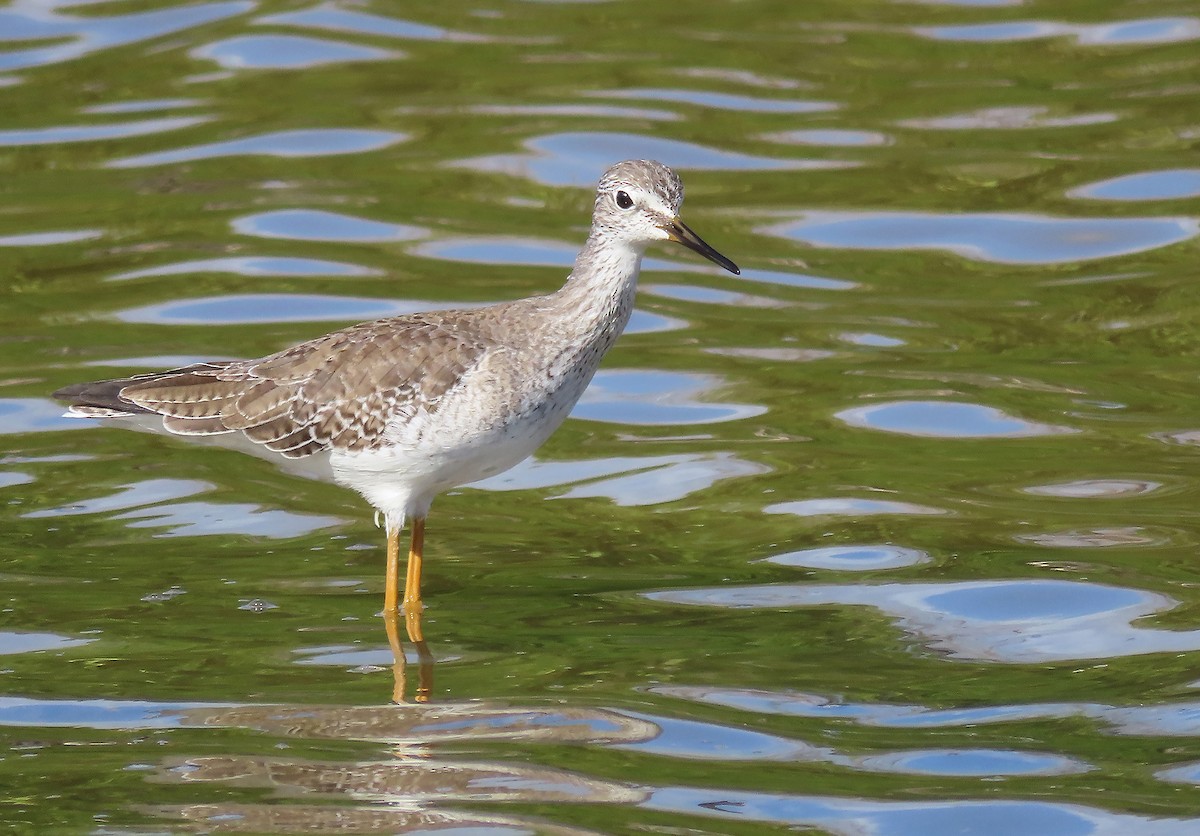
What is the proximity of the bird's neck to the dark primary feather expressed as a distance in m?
0.49

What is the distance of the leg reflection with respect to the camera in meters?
9.43

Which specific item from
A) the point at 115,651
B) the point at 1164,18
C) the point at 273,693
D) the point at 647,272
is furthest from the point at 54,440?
the point at 1164,18

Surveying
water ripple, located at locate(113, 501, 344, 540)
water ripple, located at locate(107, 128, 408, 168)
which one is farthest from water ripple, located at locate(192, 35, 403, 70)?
water ripple, located at locate(113, 501, 344, 540)

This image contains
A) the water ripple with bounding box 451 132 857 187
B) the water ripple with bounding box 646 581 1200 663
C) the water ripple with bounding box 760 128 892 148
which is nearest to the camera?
the water ripple with bounding box 646 581 1200 663

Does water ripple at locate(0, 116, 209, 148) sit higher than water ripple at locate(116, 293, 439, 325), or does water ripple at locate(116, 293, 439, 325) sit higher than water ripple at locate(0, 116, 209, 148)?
water ripple at locate(0, 116, 209, 148)

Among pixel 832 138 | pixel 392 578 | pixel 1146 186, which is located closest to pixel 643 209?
pixel 392 578

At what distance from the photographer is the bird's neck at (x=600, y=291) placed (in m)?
10.8

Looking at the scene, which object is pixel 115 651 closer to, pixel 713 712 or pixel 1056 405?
pixel 713 712

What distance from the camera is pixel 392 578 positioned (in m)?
10.6

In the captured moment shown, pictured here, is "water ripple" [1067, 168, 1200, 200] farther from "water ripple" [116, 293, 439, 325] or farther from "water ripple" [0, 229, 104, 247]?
"water ripple" [0, 229, 104, 247]

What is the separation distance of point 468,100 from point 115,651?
10153mm

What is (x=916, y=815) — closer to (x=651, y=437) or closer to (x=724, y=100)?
(x=651, y=437)

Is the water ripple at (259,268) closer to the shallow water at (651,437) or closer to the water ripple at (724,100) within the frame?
the shallow water at (651,437)

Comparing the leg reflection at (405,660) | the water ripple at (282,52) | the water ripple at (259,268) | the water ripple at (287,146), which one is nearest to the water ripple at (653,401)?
the water ripple at (259,268)
